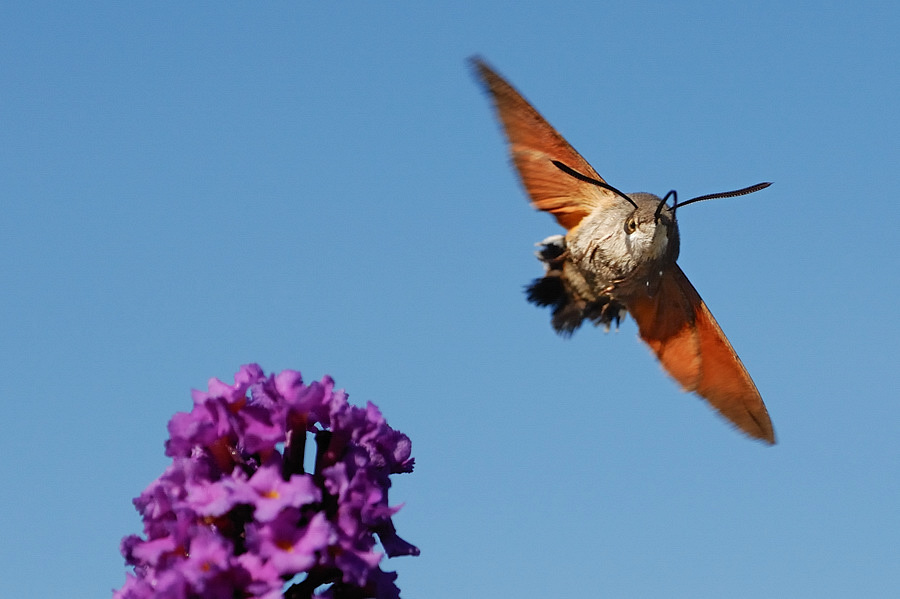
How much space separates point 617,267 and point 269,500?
3476 mm

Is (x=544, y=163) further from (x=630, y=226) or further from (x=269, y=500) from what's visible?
(x=269, y=500)

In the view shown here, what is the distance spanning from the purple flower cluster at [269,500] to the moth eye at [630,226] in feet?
9.41

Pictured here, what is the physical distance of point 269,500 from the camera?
3113mm

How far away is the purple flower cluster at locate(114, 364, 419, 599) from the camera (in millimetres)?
3082

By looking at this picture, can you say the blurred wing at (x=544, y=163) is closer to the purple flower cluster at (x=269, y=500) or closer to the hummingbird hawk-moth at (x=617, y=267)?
the hummingbird hawk-moth at (x=617, y=267)

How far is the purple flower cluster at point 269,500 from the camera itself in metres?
3.08

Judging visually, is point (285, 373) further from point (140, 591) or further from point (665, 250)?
point (665, 250)

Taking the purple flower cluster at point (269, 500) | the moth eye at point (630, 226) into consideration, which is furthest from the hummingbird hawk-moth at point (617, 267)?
the purple flower cluster at point (269, 500)

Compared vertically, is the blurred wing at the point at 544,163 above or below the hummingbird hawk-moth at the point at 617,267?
above

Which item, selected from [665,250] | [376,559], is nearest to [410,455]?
[376,559]

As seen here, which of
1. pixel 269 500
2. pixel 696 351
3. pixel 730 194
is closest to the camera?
pixel 269 500

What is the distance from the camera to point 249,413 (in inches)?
133

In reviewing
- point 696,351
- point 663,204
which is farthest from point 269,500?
point 696,351

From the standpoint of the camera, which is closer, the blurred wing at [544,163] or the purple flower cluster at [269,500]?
the purple flower cluster at [269,500]
